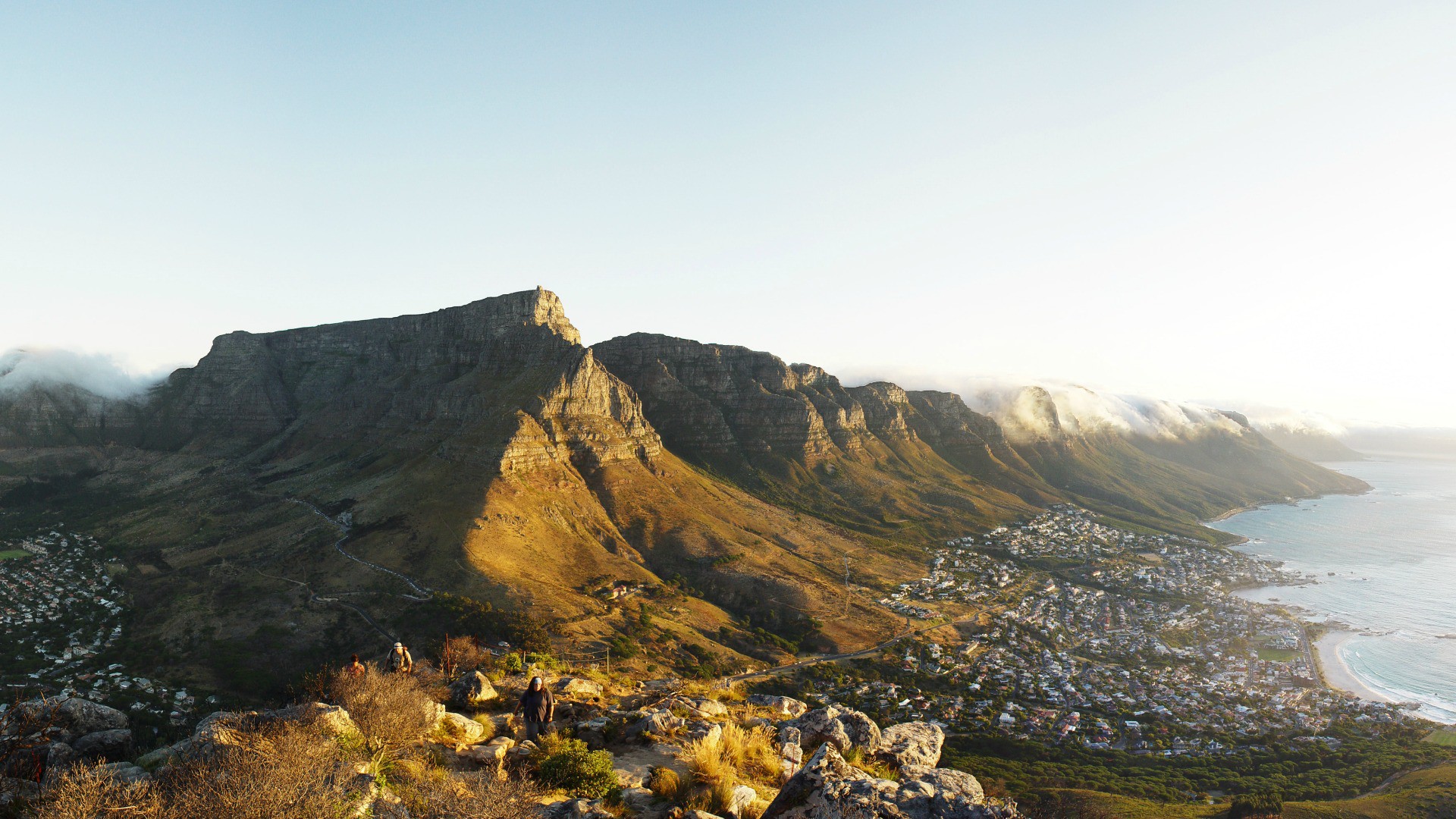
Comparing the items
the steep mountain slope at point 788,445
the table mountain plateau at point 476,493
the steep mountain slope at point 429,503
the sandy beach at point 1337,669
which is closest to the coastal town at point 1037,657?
the sandy beach at point 1337,669

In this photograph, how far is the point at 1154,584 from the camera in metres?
129

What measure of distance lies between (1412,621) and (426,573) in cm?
17886

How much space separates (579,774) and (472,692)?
26.9 ft

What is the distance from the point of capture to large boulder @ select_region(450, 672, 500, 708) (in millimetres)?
18281

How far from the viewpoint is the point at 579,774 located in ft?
40.1

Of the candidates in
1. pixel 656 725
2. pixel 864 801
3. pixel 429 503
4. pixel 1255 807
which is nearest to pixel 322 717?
pixel 656 725

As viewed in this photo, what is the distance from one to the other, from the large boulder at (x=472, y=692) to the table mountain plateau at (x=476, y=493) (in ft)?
150

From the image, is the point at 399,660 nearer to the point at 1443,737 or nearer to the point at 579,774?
the point at 579,774

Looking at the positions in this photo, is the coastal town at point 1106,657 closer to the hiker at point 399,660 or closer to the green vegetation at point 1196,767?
the green vegetation at point 1196,767

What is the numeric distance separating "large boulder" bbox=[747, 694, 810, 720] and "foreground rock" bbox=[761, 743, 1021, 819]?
13.9 metres

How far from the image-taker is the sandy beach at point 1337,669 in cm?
8231

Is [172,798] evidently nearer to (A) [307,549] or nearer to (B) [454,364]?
(A) [307,549]

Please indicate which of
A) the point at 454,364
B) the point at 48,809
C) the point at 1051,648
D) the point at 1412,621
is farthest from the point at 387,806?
the point at 1412,621

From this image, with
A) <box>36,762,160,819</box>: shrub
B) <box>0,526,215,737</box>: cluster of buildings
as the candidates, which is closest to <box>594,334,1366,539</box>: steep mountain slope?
<box>0,526,215,737</box>: cluster of buildings
